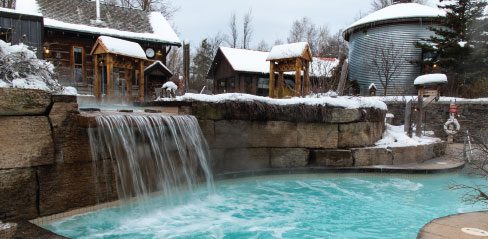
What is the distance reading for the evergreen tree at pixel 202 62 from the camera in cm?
4062

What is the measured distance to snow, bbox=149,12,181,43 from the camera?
62.8ft

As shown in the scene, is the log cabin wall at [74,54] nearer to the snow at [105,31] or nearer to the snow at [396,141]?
the snow at [105,31]

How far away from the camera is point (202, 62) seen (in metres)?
41.0

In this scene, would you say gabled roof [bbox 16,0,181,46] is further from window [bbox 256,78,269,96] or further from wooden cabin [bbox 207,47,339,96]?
window [bbox 256,78,269,96]

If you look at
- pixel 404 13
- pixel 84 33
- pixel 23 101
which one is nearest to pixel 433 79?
pixel 404 13

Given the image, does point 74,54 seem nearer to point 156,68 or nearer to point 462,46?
point 156,68

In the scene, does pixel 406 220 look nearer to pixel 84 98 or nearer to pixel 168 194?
pixel 168 194

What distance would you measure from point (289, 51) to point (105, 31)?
34.7 feet

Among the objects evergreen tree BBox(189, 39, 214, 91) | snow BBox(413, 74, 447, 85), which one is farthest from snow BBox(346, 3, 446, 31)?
evergreen tree BBox(189, 39, 214, 91)

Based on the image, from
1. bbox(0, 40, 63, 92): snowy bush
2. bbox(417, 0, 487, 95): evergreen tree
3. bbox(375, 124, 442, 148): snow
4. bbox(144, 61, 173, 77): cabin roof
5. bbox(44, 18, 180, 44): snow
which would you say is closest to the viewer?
bbox(0, 40, 63, 92): snowy bush

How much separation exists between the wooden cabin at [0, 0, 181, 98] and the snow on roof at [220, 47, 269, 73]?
533 cm

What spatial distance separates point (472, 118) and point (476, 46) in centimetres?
501

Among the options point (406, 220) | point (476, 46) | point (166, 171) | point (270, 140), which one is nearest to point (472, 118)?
point (476, 46)

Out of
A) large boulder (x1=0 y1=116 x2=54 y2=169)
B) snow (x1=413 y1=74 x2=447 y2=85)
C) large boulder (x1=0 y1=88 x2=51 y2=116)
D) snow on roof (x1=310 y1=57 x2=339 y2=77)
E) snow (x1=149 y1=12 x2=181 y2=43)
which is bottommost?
large boulder (x1=0 y1=116 x2=54 y2=169)
